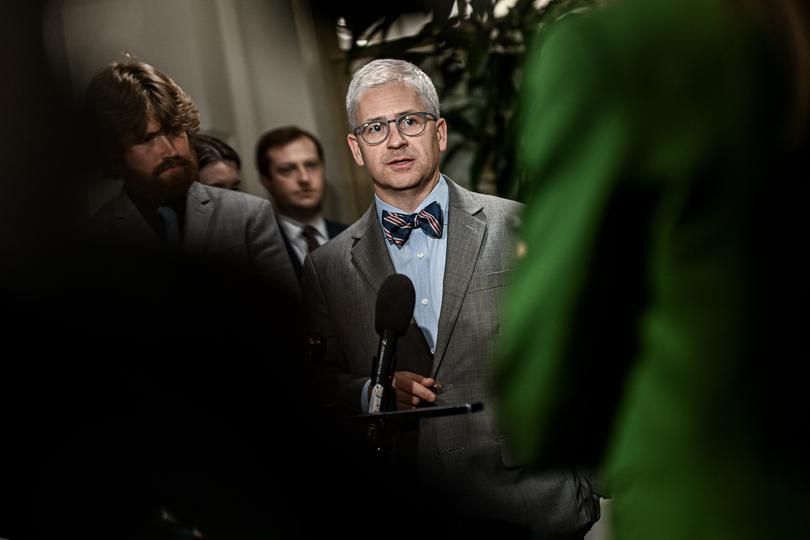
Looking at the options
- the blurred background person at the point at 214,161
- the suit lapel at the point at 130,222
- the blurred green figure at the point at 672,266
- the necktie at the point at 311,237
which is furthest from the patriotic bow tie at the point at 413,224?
the blurred green figure at the point at 672,266

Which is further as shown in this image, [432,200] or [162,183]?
[162,183]

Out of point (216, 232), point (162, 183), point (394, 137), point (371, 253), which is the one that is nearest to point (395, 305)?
point (371, 253)

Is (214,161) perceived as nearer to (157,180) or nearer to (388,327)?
(157,180)

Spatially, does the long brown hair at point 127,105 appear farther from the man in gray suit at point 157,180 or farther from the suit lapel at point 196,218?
the suit lapel at point 196,218

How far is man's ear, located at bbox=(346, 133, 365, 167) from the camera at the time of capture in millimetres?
2043

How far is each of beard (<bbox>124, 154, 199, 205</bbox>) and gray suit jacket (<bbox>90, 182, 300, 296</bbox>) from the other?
0.02m

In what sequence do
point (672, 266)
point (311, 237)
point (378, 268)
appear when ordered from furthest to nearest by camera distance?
1. point (311, 237)
2. point (378, 268)
3. point (672, 266)

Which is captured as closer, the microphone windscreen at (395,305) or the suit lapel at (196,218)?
the microphone windscreen at (395,305)

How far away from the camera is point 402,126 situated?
200cm

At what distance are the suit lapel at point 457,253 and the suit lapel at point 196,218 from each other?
0.52 m

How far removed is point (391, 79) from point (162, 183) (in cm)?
54

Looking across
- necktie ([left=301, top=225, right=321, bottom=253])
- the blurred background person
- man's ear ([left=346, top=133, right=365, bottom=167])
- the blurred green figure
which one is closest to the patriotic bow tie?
man's ear ([left=346, top=133, right=365, bottom=167])

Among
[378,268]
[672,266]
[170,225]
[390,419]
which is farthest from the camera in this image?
[170,225]

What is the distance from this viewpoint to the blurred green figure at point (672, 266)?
0.87m
